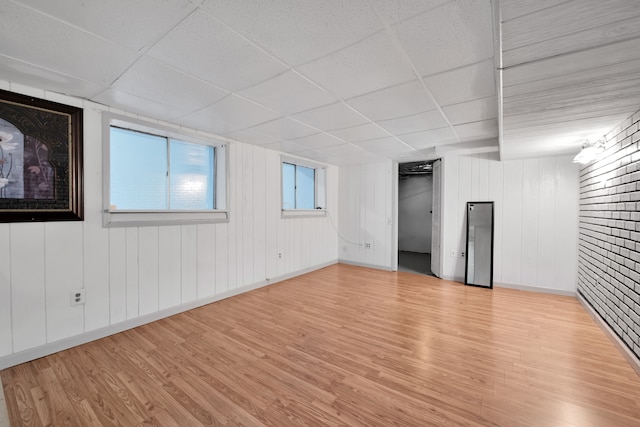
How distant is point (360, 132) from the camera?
3.55 m

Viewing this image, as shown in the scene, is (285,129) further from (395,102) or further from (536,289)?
(536,289)

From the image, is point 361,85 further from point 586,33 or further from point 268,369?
point 268,369

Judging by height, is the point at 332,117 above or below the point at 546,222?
above

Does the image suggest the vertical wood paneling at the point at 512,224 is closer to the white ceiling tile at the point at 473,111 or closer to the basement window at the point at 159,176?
the white ceiling tile at the point at 473,111

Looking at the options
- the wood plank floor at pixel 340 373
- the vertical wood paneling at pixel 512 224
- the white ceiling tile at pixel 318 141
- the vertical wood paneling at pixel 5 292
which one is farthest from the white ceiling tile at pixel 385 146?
the vertical wood paneling at pixel 5 292

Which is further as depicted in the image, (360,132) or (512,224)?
(512,224)

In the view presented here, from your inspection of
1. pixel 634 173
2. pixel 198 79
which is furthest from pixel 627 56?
pixel 198 79

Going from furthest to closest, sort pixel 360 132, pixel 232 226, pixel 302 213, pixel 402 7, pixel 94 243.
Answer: pixel 302 213 → pixel 232 226 → pixel 360 132 → pixel 94 243 → pixel 402 7

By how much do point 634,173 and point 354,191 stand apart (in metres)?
4.40

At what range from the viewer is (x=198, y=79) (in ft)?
6.93

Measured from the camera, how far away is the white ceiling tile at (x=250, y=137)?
3595 mm

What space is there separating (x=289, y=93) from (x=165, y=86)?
1094 mm

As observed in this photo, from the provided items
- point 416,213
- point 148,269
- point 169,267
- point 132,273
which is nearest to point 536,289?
point 416,213

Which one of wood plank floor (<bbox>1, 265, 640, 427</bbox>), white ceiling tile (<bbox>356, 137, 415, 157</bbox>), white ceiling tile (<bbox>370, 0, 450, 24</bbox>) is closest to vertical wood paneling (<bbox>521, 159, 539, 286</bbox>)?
wood plank floor (<bbox>1, 265, 640, 427</bbox>)
